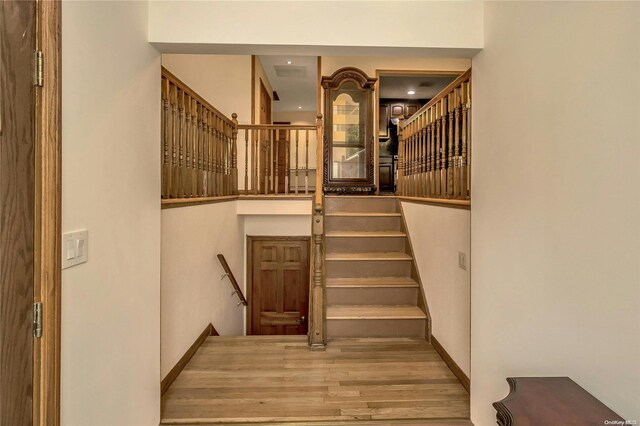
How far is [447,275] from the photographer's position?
2.97 metres

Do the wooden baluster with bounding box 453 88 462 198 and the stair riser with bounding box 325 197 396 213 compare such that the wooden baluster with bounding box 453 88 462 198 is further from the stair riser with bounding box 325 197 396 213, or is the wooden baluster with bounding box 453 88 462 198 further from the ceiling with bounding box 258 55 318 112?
the ceiling with bounding box 258 55 318 112

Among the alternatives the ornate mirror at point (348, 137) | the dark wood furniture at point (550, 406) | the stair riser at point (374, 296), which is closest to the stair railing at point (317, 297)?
the stair riser at point (374, 296)

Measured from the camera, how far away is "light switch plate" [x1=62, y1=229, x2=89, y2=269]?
4.25 ft

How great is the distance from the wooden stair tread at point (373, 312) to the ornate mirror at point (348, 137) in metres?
2.44

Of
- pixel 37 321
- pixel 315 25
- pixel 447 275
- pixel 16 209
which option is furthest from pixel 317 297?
pixel 16 209

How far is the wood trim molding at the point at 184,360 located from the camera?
256 centimetres

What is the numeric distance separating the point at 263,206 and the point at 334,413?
3.12 metres

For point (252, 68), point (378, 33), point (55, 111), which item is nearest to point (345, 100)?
point (252, 68)

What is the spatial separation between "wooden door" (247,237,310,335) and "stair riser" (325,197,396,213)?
39.3 inches

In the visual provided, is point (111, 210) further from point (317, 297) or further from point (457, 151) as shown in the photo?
point (457, 151)

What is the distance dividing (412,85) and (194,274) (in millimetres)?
5361

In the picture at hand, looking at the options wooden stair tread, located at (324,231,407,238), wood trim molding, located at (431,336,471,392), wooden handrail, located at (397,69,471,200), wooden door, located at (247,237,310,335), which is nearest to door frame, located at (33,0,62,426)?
wooden handrail, located at (397,69,471,200)

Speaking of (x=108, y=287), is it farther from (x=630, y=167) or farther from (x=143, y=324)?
(x=630, y=167)

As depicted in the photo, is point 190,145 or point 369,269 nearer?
point 190,145
